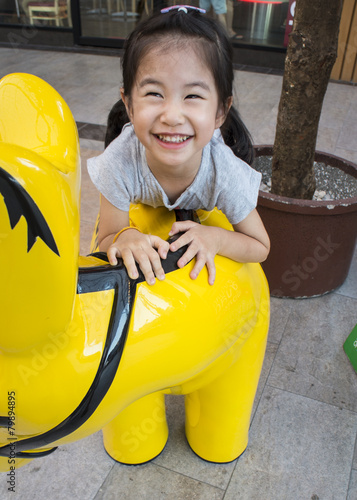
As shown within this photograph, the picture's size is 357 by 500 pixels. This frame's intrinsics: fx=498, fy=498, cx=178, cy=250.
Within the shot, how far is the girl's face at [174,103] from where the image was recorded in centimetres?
73

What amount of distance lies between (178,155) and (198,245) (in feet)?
0.49

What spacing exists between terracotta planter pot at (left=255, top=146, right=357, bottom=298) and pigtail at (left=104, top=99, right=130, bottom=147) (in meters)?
0.71

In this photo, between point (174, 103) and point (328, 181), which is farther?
point (328, 181)

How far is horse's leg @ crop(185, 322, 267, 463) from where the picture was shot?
1.04 metres

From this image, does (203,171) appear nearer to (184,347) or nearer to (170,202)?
(170,202)

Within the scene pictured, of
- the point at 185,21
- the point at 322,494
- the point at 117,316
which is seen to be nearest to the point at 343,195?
the point at 322,494

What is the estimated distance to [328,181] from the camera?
2.04m

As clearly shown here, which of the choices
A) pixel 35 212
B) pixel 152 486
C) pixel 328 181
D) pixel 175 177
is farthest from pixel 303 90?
pixel 35 212

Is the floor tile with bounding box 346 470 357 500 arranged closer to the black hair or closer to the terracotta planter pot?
the terracotta planter pot

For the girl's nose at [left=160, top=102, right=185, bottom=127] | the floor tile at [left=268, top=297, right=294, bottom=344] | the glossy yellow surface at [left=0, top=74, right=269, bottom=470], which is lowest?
the floor tile at [left=268, top=297, right=294, bottom=344]

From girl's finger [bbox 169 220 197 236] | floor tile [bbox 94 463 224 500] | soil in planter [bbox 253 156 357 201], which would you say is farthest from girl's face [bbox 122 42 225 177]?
soil in planter [bbox 253 156 357 201]

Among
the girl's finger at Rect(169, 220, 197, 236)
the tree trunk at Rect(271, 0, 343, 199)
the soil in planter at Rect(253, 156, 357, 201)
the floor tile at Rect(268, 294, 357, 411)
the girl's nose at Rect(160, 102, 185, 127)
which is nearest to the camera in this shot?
the girl's nose at Rect(160, 102, 185, 127)

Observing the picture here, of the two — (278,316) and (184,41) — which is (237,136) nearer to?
(184,41)

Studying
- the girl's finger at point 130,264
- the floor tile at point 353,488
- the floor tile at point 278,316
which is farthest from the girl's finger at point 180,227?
the floor tile at point 278,316
